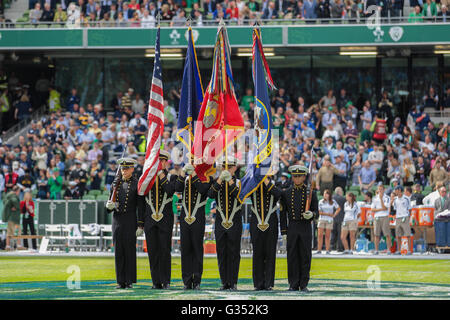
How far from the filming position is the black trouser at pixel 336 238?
24.5 m

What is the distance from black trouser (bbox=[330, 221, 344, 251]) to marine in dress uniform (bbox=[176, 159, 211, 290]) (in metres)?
10.5

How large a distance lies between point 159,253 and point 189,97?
2932 mm

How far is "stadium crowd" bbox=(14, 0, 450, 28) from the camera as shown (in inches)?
1271

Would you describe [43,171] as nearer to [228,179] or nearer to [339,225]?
[339,225]

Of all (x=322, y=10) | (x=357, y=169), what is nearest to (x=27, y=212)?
(x=357, y=169)

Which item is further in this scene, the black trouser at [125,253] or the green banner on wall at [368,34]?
the green banner on wall at [368,34]

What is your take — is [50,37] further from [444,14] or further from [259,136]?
[259,136]

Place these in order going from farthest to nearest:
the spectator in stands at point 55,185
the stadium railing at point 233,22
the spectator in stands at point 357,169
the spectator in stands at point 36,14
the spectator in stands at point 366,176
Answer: the spectator in stands at point 36,14
the stadium railing at point 233,22
the spectator in stands at point 55,185
the spectator in stands at point 357,169
the spectator in stands at point 366,176

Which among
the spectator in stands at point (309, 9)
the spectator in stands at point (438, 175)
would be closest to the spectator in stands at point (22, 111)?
the spectator in stands at point (309, 9)

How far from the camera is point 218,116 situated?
1553cm

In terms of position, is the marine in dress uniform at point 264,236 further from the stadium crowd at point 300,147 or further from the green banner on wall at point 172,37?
the green banner on wall at point 172,37

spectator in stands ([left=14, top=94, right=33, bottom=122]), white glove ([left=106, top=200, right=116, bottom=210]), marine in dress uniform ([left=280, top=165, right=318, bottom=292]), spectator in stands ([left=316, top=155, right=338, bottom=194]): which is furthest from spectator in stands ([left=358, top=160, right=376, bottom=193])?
spectator in stands ([left=14, top=94, right=33, bottom=122])
